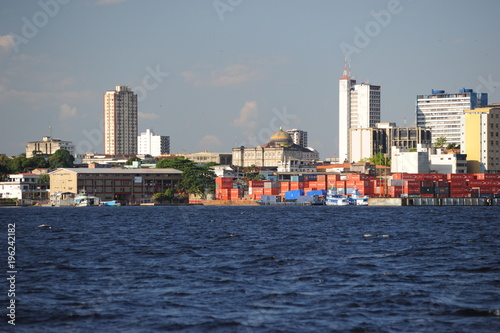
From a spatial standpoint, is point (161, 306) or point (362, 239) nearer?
point (161, 306)

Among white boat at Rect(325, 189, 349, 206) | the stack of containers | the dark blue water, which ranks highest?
the stack of containers

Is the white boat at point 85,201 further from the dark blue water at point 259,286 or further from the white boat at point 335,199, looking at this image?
the dark blue water at point 259,286

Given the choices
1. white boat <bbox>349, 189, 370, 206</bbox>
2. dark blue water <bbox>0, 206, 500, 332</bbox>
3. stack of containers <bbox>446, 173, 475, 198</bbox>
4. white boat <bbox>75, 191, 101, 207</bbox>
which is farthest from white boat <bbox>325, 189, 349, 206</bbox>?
dark blue water <bbox>0, 206, 500, 332</bbox>

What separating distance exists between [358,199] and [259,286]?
150089 millimetres

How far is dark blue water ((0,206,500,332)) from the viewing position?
2917 cm

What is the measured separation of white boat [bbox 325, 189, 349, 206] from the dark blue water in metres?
122

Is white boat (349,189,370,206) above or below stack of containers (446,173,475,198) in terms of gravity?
below

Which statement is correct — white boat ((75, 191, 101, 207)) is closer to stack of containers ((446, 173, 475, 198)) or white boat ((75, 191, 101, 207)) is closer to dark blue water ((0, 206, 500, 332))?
stack of containers ((446, 173, 475, 198))

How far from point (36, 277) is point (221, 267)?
32.4 feet

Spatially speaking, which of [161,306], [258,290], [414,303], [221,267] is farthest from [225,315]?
[221,267]

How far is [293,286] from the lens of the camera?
3669 cm

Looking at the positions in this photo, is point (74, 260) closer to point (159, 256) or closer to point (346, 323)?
point (159, 256)

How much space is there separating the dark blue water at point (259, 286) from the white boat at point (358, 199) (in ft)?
395

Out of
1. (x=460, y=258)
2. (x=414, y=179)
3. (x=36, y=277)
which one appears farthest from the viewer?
(x=414, y=179)
